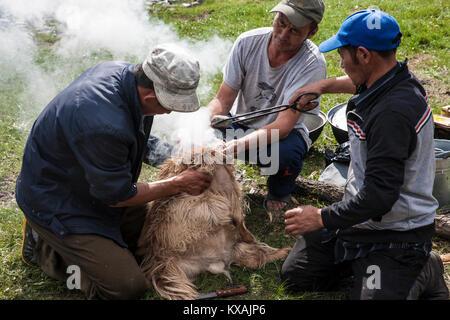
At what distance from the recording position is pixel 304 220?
2623 millimetres

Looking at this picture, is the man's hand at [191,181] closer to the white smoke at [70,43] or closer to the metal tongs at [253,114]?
the metal tongs at [253,114]

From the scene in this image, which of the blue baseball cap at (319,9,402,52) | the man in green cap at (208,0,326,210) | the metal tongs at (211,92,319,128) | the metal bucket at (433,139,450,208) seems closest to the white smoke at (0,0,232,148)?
the man in green cap at (208,0,326,210)

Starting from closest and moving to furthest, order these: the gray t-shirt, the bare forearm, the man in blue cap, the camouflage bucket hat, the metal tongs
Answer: the man in blue cap
the camouflage bucket hat
the bare forearm
the metal tongs
the gray t-shirt

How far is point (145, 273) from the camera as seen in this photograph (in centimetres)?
304

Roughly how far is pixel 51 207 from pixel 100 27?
6360 millimetres

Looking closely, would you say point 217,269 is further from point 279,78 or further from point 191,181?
point 279,78

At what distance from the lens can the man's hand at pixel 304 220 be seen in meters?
2.60

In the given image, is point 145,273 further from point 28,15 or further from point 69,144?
point 28,15

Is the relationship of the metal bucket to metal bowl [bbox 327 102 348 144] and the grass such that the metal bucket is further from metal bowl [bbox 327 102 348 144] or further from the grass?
metal bowl [bbox 327 102 348 144]

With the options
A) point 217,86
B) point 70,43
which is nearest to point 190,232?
point 217,86

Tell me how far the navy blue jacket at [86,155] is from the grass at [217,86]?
2.07ft

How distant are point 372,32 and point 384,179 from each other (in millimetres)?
795

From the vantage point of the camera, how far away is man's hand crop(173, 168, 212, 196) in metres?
2.88

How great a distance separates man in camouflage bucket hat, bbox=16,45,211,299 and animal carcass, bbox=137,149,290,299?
0.11 meters
